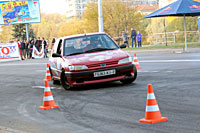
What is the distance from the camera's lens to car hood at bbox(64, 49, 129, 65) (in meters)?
11.5

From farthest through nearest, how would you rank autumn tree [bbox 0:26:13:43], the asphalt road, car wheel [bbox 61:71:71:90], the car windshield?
autumn tree [bbox 0:26:13:43]
the car windshield
car wheel [bbox 61:71:71:90]
the asphalt road

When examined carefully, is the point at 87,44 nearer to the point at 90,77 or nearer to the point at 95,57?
the point at 95,57

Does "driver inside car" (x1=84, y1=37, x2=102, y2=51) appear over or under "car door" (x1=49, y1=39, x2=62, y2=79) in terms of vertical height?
over

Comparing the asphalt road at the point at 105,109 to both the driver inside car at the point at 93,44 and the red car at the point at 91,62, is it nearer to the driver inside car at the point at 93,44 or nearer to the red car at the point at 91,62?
the red car at the point at 91,62

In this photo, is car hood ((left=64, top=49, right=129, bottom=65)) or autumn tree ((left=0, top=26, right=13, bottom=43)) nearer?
car hood ((left=64, top=49, right=129, bottom=65))

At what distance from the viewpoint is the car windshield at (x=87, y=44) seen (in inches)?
489

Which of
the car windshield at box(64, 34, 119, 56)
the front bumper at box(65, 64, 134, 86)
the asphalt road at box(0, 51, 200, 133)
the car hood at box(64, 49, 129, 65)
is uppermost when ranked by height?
the car windshield at box(64, 34, 119, 56)

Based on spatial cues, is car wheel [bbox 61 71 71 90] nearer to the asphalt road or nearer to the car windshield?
the asphalt road

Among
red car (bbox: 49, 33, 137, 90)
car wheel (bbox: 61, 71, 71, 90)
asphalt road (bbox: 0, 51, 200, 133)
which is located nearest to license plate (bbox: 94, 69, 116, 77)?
red car (bbox: 49, 33, 137, 90)

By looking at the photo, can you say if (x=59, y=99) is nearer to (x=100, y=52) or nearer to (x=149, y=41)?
(x=100, y=52)

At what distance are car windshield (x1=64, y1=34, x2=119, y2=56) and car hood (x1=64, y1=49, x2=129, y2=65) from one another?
29 centimetres

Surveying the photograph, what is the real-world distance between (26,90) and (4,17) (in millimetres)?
37025

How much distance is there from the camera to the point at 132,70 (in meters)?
11.9

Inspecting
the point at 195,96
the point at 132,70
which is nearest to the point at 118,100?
the point at 195,96
